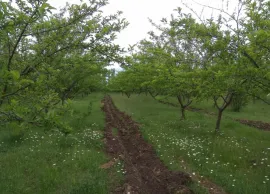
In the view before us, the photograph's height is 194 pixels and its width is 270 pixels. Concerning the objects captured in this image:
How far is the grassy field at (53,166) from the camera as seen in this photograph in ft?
24.3

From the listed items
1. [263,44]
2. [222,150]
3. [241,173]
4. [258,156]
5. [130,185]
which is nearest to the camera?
[263,44]

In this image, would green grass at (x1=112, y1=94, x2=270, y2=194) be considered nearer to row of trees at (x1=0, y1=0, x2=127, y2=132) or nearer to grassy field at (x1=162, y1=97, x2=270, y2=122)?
row of trees at (x1=0, y1=0, x2=127, y2=132)

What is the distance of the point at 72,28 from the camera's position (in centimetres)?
546

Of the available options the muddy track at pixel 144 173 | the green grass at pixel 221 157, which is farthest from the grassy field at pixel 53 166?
the green grass at pixel 221 157

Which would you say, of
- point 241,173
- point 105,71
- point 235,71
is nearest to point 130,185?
point 241,173

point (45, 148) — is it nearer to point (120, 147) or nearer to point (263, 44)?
point (120, 147)

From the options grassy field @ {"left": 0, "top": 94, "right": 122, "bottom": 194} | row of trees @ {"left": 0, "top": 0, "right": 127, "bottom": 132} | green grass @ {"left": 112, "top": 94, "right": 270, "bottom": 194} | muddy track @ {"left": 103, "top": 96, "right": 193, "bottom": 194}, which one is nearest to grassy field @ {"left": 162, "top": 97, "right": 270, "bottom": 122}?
green grass @ {"left": 112, "top": 94, "right": 270, "bottom": 194}

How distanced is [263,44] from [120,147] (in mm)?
7627

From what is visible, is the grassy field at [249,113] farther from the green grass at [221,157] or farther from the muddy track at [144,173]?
the muddy track at [144,173]

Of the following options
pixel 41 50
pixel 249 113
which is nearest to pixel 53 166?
pixel 41 50

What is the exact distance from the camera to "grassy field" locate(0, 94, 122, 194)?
7398mm

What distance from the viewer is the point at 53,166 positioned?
29.4 ft

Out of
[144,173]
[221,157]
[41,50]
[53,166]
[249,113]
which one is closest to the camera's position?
[41,50]

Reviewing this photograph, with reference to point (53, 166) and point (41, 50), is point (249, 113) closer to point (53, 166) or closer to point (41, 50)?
point (53, 166)
